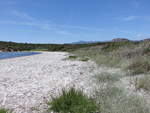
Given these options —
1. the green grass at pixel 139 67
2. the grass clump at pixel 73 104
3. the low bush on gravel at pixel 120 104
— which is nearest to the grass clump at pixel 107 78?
the green grass at pixel 139 67

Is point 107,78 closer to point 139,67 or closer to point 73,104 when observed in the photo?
point 139,67

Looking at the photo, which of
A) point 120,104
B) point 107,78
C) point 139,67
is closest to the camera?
point 120,104

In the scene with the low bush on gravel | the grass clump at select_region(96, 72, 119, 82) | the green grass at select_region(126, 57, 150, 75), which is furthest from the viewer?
the green grass at select_region(126, 57, 150, 75)

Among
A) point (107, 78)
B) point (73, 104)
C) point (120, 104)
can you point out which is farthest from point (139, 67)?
point (73, 104)

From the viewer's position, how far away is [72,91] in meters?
3.59

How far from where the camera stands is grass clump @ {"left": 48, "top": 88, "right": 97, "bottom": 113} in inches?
120

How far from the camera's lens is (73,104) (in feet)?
10.8

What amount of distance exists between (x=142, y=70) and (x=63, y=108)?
4.77 metres

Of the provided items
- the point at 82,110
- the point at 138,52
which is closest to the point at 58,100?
the point at 82,110

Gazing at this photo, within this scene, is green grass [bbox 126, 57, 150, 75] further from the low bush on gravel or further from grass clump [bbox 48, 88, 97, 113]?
grass clump [bbox 48, 88, 97, 113]

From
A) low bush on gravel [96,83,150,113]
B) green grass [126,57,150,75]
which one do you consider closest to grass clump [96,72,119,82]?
green grass [126,57,150,75]

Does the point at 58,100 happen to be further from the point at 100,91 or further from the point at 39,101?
the point at 100,91

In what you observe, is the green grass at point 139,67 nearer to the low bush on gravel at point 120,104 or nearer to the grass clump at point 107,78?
the grass clump at point 107,78

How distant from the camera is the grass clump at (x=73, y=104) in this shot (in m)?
3.06
